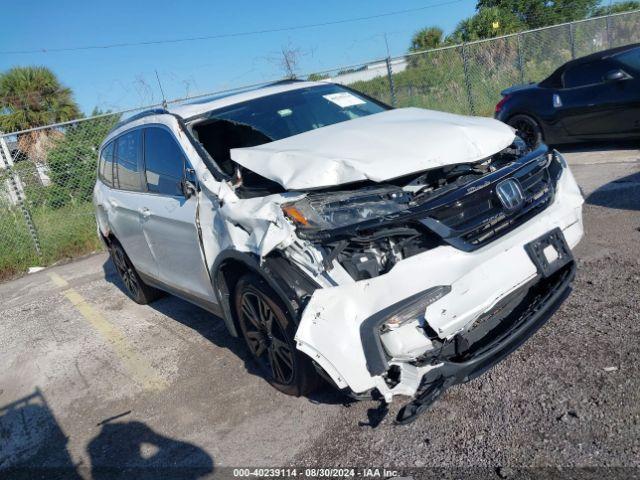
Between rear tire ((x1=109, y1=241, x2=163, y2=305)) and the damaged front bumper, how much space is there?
3.56 m

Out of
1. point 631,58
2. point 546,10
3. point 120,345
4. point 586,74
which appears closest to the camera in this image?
point 120,345

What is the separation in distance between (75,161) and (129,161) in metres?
5.88

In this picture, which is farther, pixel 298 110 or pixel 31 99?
pixel 31 99

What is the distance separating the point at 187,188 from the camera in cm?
372

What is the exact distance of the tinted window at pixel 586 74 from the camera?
26.0ft

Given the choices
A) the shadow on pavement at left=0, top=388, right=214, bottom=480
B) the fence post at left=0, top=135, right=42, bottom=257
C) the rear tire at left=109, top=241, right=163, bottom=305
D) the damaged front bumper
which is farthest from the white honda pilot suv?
the fence post at left=0, top=135, right=42, bottom=257

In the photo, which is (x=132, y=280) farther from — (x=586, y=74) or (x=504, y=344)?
(x=586, y=74)

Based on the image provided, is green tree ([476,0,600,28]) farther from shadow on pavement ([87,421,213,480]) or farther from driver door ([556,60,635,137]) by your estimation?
shadow on pavement ([87,421,213,480])

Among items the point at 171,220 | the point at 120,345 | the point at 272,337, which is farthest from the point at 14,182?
the point at 272,337

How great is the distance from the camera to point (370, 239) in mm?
2693

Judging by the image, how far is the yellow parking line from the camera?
421cm

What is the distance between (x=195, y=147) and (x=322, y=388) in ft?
5.99

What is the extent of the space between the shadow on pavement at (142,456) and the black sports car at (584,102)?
5.72 meters

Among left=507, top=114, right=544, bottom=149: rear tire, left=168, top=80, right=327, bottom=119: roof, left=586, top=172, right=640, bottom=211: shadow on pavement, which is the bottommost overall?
left=586, top=172, right=640, bottom=211: shadow on pavement
